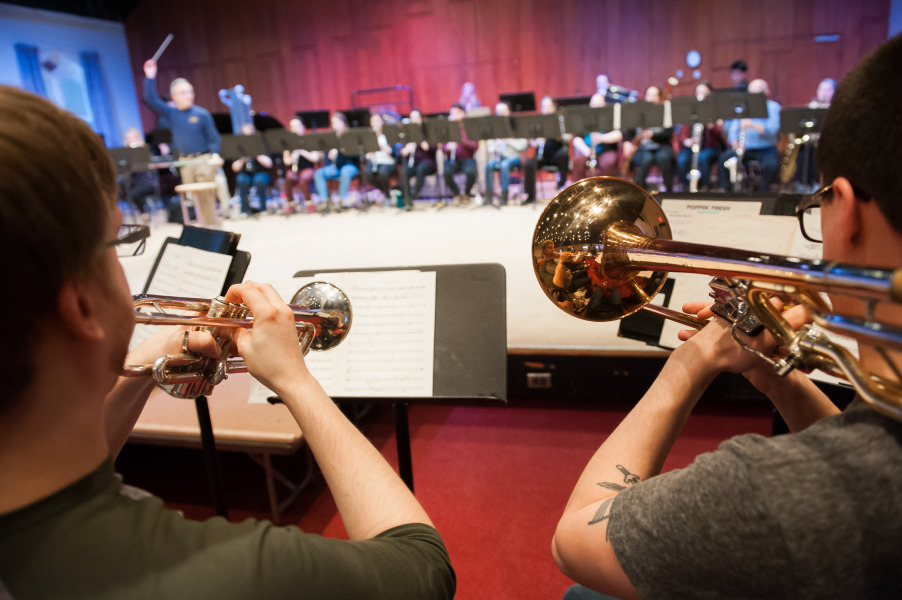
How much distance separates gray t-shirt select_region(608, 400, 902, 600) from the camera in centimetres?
68

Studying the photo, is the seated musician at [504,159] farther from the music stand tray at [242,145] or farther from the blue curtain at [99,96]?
the blue curtain at [99,96]

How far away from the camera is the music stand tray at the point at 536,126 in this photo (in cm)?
814

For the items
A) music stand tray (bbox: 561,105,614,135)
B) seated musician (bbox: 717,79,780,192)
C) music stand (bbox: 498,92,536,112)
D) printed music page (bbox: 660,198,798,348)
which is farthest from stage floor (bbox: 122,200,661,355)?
seated musician (bbox: 717,79,780,192)

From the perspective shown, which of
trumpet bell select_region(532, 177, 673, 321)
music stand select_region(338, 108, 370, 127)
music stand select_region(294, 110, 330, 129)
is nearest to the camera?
trumpet bell select_region(532, 177, 673, 321)

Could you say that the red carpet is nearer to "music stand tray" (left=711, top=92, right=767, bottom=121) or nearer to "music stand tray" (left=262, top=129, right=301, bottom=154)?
"music stand tray" (left=711, top=92, right=767, bottom=121)

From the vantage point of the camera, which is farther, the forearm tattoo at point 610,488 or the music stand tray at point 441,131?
the music stand tray at point 441,131

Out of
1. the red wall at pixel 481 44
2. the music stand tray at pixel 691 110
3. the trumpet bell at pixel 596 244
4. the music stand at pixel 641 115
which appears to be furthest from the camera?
the red wall at pixel 481 44

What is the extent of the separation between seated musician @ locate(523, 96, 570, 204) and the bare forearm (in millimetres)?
8006

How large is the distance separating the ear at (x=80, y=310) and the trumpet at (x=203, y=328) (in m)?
0.35

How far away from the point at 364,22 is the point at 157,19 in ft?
16.6

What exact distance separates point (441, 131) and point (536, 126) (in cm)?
140

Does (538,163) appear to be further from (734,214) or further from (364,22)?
(734,214)

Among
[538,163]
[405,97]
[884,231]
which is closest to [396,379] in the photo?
[884,231]

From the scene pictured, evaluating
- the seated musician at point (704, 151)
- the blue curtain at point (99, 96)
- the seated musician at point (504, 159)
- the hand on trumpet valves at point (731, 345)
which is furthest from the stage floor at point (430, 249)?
the blue curtain at point (99, 96)
